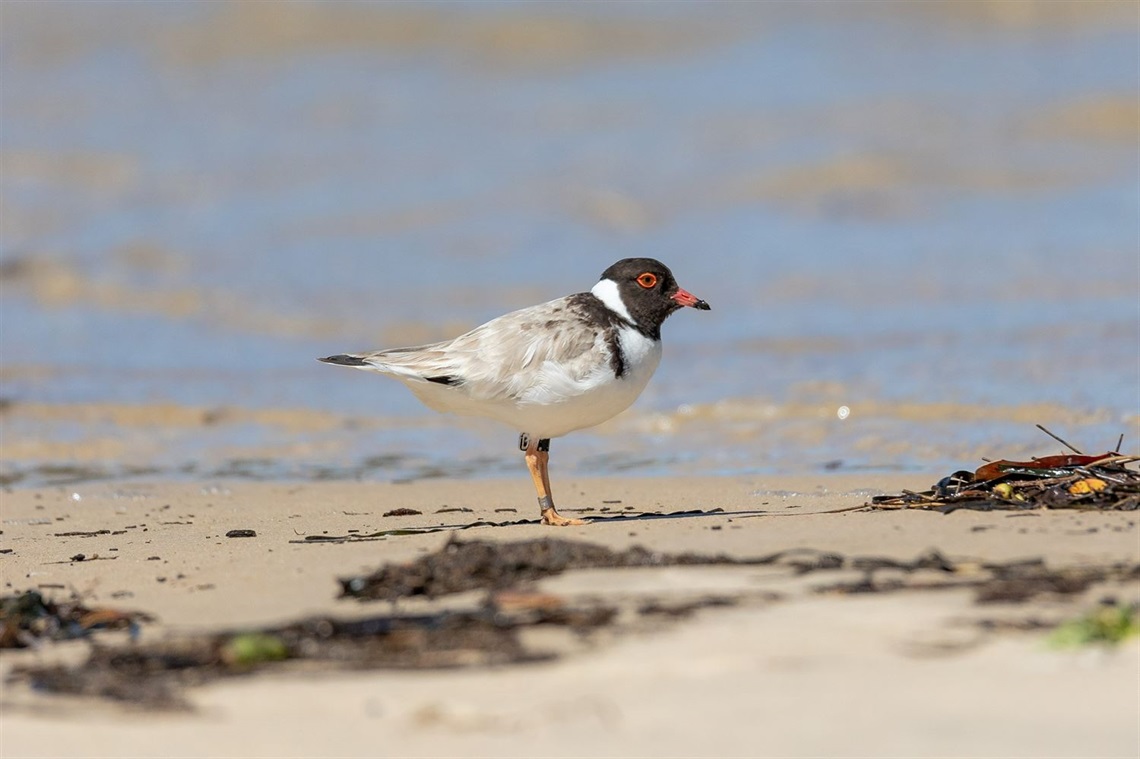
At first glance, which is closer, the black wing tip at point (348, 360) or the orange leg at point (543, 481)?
the orange leg at point (543, 481)

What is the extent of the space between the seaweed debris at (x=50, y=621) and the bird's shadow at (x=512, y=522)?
1.56m

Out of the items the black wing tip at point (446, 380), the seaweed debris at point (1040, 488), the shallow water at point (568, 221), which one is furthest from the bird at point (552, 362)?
the shallow water at point (568, 221)

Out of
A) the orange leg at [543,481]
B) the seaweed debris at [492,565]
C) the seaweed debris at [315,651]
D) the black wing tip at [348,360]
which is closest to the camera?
the seaweed debris at [315,651]

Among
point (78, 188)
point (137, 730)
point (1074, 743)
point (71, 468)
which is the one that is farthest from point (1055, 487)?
point (78, 188)

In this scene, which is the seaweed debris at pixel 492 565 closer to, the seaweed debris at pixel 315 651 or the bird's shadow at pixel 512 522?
the seaweed debris at pixel 315 651

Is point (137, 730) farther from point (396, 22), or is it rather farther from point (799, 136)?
point (396, 22)

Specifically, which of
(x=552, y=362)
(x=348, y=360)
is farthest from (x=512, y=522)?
(x=348, y=360)

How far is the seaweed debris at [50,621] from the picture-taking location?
4.91 m

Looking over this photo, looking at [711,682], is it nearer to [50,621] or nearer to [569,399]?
[50,621]

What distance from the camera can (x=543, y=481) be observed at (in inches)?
289

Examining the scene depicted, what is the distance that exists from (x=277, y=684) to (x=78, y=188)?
64.4 ft

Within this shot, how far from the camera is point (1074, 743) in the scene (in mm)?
3674

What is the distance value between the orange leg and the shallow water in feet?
6.75

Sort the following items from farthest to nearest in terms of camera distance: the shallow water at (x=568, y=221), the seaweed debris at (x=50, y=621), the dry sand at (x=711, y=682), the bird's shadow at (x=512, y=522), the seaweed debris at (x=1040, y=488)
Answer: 1. the shallow water at (x=568, y=221)
2. the bird's shadow at (x=512, y=522)
3. the seaweed debris at (x=1040, y=488)
4. the seaweed debris at (x=50, y=621)
5. the dry sand at (x=711, y=682)
